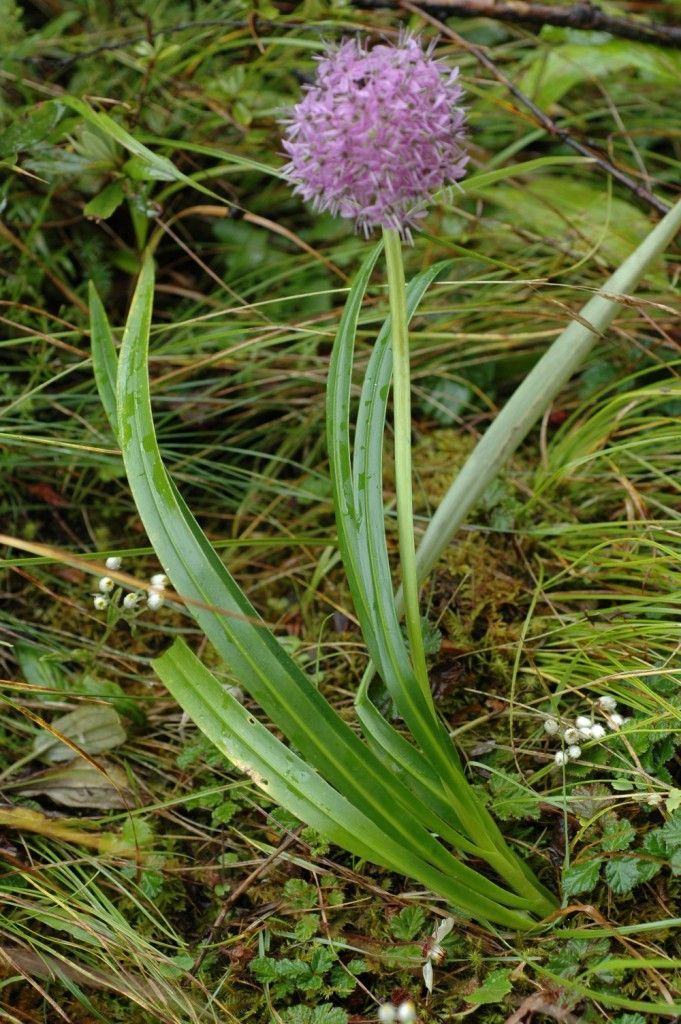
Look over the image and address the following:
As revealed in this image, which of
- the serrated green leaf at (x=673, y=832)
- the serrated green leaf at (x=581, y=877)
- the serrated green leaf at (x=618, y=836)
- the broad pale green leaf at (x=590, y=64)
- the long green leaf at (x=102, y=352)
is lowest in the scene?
the serrated green leaf at (x=581, y=877)

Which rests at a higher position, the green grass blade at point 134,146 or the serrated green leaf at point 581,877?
the green grass blade at point 134,146

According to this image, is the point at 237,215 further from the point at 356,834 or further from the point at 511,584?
the point at 356,834

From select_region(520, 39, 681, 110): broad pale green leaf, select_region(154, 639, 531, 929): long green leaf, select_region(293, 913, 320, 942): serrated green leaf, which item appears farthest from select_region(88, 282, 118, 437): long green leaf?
select_region(520, 39, 681, 110): broad pale green leaf

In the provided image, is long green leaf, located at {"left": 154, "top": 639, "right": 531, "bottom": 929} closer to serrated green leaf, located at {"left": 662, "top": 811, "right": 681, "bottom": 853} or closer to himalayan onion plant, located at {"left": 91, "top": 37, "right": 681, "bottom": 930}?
himalayan onion plant, located at {"left": 91, "top": 37, "right": 681, "bottom": 930}

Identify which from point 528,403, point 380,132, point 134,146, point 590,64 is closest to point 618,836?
point 528,403

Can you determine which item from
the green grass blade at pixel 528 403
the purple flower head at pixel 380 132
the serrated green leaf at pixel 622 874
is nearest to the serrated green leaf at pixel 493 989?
the serrated green leaf at pixel 622 874

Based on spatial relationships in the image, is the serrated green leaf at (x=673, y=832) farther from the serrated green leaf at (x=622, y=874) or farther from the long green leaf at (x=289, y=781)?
the long green leaf at (x=289, y=781)

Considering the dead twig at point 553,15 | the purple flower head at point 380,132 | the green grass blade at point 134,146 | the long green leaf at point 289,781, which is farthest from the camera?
the dead twig at point 553,15
